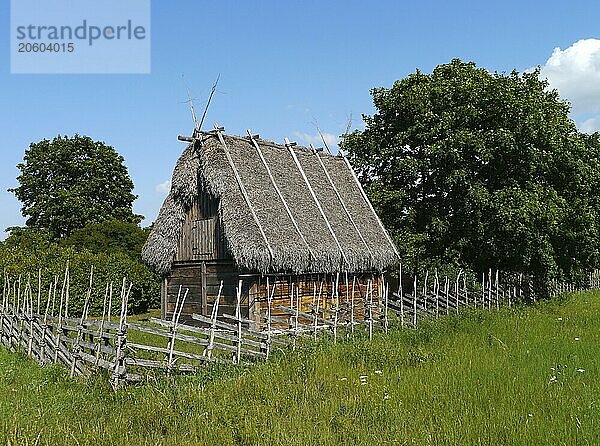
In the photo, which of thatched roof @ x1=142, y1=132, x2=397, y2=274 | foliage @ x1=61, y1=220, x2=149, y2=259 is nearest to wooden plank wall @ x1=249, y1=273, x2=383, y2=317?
thatched roof @ x1=142, y1=132, x2=397, y2=274

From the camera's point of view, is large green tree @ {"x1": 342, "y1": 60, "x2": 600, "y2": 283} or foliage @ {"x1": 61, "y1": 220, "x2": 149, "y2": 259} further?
foliage @ {"x1": 61, "y1": 220, "x2": 149, "y2": 259}

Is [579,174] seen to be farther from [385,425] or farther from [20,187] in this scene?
[20,187]

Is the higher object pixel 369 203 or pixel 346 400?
pixel 369 203

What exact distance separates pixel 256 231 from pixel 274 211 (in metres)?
1.37

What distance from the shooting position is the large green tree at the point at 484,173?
19.7m

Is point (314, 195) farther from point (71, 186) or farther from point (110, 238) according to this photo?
point (71, 186)

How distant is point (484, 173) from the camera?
2100 cm

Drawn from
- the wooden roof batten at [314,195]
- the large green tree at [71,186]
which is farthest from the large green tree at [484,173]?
the large green tree at [71,186]

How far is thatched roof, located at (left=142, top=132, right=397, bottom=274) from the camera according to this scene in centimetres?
1678

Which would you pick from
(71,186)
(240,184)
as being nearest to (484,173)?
(240,184)

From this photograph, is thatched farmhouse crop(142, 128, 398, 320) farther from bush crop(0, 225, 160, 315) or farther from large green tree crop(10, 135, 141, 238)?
large green tree crop(10, 135, 141, 238)

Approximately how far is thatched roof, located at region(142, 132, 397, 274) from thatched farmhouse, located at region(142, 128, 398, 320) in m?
0.03

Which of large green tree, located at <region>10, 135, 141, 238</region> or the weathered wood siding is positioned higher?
large green tree, located at <region>10, 135, 141, 238</region>

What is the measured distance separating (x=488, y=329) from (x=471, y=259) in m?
8.20
